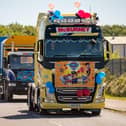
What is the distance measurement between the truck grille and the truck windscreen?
51.1 inches

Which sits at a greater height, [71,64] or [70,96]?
[71,64]

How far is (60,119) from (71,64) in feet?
7.24

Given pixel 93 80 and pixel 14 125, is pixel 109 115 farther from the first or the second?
pixel 14 125

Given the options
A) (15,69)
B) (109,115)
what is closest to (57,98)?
(109,115)

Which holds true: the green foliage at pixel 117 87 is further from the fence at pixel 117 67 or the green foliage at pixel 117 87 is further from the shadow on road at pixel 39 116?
the shadow on road at pixel 39 116

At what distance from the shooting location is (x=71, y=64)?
2591 cm

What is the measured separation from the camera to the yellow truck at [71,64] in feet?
85.0

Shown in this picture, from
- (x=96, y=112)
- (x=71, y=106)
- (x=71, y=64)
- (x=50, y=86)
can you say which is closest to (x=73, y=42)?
(x=71, y=64)

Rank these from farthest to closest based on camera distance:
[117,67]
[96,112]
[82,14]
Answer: [117,67]
[96,112]
[82,14]

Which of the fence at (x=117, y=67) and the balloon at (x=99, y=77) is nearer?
the balloon at (x=99, y=77)

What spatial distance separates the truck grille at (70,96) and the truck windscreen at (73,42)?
1.30m

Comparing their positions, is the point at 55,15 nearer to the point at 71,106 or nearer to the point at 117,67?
the point at 71,106

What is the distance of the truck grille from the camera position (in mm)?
26047

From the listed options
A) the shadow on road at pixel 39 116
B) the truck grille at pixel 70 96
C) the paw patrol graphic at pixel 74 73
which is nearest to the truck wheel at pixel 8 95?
the shadow on road at pixel 39 116
